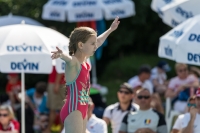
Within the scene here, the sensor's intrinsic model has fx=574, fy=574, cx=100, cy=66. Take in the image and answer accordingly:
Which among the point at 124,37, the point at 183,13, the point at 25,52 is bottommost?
the point at 124,37

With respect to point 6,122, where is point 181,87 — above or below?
above

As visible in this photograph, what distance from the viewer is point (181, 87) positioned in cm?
942

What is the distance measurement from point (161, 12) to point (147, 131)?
1867 millimetres

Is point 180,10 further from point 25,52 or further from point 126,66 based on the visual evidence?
point 126,66

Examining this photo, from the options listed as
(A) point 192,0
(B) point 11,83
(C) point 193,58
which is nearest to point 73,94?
(C) point 193,58

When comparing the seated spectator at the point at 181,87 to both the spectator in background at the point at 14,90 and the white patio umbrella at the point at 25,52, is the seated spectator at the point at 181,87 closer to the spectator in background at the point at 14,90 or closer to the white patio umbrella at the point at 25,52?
the spectator in background at the point at 14,90

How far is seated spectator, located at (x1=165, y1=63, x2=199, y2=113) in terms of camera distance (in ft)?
30.8

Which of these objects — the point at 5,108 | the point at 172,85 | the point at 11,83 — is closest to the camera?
the point at 5,108

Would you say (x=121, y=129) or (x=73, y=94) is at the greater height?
(x=73, y=94)

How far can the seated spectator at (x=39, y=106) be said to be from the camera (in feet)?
32.6

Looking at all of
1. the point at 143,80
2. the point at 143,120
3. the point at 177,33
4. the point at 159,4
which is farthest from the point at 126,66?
the point at 177,33

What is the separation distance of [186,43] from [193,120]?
0.91 meters

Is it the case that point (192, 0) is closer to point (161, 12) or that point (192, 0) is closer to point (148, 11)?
point (161, 12)

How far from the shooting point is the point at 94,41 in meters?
4.81
